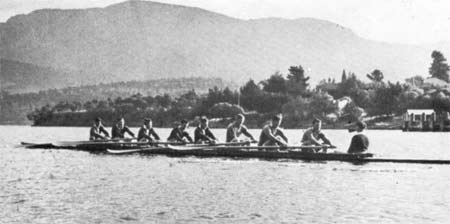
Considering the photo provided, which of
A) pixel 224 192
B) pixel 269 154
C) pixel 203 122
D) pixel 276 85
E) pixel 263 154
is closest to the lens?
pixel 224 192

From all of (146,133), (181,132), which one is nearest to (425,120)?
(146,133)

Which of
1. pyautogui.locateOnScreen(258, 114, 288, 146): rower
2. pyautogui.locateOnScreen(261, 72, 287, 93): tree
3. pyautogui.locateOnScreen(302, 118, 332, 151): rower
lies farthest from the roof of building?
pyautogui.locateOnScreen(302, 118, 332, 151): rower

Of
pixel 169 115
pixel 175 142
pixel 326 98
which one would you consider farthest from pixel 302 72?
pixel 175 142

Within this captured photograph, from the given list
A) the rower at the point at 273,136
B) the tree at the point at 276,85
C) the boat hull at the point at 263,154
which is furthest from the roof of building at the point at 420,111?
the rower at the point at 273,136

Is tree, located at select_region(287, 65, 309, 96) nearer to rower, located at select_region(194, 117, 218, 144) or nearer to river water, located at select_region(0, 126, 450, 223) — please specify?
rower, located at select_region(194, 117, 218, 144)

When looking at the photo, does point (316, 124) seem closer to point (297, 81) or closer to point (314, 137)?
point (314, 137)

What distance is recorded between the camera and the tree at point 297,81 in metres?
145

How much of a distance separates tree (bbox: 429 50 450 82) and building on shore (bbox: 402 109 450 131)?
45951 millimetres

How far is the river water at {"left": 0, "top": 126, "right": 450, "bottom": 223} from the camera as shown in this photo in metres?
17.5

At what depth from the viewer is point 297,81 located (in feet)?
489

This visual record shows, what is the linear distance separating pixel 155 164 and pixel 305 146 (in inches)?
302

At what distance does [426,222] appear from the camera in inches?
649

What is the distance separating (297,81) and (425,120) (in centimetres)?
4156

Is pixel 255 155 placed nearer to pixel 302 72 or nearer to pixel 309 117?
pixel 309 117
